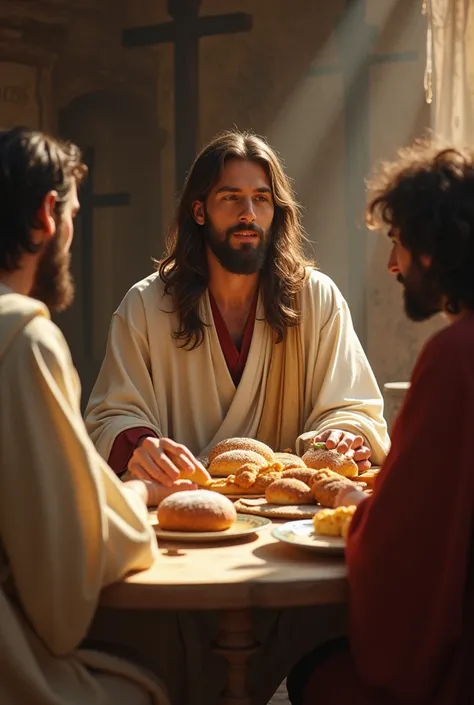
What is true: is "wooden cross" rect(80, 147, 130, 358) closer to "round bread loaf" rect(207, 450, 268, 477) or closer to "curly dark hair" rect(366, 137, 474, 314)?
"round bread loaf" rect(207, 450, 268, 477)

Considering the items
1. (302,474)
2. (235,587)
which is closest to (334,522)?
(235,587)

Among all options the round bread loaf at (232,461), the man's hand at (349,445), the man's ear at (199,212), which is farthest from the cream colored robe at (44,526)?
the man's ear at (199,212)

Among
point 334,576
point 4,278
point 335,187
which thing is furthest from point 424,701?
point 335,187

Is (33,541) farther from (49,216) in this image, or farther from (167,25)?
(167,25)

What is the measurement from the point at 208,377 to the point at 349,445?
0.74m

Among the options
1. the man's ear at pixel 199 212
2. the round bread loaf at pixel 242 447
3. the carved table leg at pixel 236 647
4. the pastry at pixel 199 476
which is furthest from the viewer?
the man's ear at pixel 199 212

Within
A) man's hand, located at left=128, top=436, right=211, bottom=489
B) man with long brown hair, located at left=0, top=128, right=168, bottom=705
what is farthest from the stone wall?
man with long brown hair, located at left=0, top=128, right=168, bottom=705

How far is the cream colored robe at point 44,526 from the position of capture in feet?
7.37

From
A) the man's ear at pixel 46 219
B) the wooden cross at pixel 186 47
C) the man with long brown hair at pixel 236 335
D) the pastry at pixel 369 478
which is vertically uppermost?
the wooden cross at pixel 186 47

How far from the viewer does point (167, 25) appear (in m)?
8.52

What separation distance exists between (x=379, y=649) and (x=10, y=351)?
0.94m

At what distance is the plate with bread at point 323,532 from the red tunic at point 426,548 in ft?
0.68

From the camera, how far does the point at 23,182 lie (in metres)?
2.39

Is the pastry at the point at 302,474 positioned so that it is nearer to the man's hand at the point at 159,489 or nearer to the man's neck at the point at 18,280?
the man's hand at the point at 159,489
